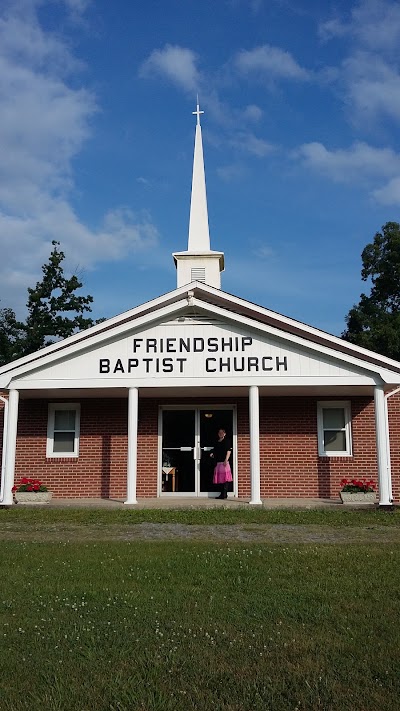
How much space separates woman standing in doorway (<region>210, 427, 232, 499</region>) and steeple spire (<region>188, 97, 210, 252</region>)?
766 cm

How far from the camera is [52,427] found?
53.4 ft

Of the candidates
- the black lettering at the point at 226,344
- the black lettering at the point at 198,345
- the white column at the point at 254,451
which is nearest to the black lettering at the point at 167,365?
the black lettering at the point at 198,345

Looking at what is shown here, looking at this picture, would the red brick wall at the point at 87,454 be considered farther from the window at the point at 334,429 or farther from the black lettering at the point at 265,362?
the window at the point at 334,429

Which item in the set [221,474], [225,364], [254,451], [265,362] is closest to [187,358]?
[225,364]

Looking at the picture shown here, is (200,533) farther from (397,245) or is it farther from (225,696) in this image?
(397,245)

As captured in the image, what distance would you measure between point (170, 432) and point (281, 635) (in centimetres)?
1130

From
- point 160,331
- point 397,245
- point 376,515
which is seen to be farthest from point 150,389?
point 397,245

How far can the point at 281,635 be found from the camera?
488cm

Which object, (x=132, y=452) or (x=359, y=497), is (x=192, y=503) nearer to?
(x=132, y=452)

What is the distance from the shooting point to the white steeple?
20.0 meters

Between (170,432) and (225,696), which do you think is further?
(170,432)

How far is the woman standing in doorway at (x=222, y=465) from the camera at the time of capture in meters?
14.9

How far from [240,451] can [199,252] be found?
276 inches

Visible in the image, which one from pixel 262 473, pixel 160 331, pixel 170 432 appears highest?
pixel 160 331
